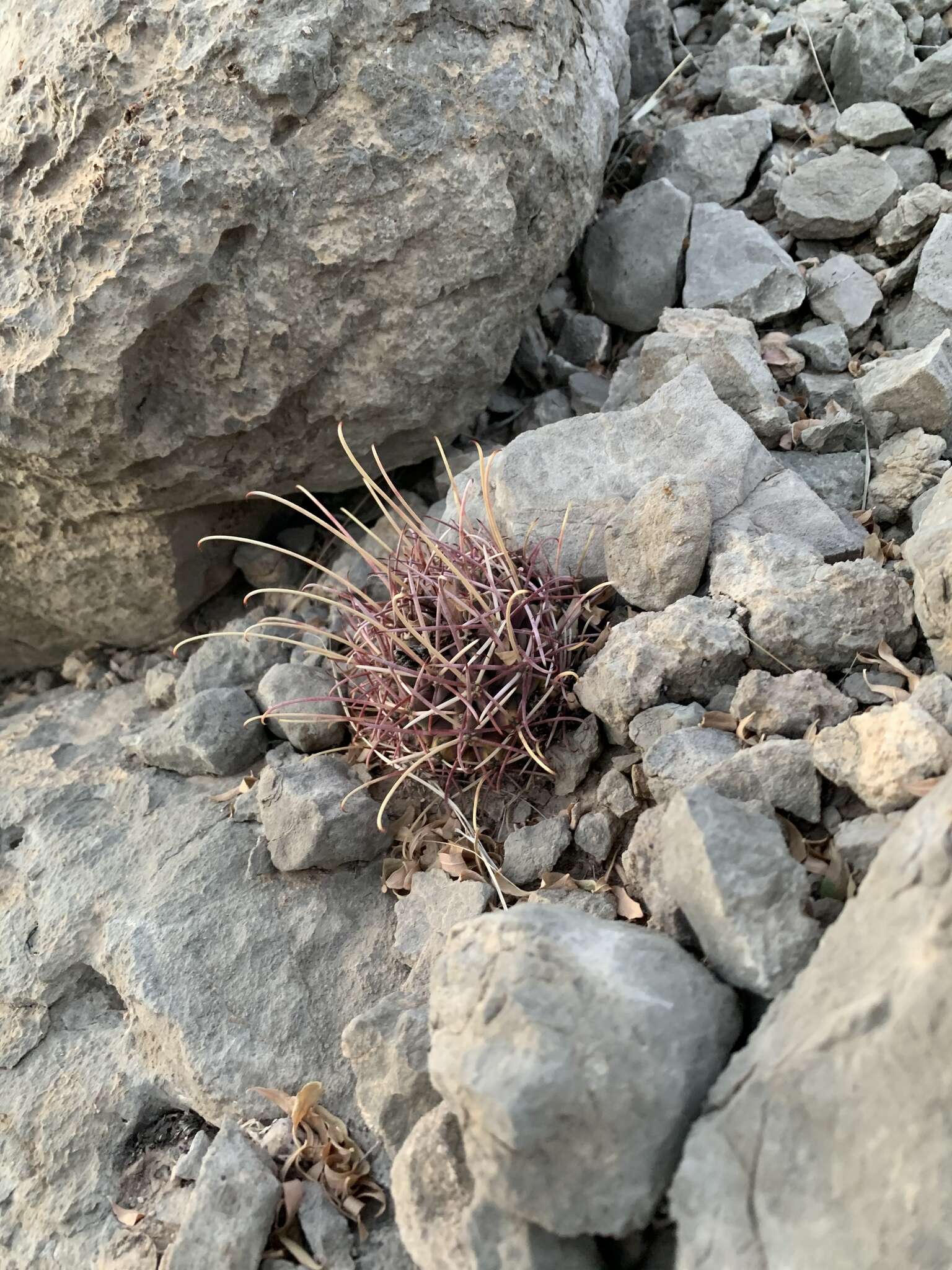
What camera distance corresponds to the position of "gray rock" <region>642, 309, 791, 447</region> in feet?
6.77

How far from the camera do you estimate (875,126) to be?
2.49 meters

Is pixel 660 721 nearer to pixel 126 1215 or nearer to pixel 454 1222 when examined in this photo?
pixel 454 1222

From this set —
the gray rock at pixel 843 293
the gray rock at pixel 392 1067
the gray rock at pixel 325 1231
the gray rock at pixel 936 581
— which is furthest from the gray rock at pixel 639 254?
the gray rock at pixel 325 1231

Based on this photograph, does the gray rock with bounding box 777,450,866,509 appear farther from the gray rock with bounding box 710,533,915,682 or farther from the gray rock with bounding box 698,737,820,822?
the gray rock with bounding box 698,737,820,822

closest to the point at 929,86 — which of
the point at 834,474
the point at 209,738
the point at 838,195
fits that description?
the point at 838,195

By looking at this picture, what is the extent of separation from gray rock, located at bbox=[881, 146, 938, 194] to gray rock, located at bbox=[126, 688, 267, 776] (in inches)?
88.0

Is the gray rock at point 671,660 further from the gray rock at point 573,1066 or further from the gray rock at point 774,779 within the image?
the gray rock at point 573,1066

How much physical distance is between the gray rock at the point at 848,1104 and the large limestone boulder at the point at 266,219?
160cm

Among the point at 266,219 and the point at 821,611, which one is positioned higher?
the point at 266,219

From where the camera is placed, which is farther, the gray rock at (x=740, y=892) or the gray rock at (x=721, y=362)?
the gray rock at (x=721, y=362)

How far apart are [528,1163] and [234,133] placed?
1.93 metres

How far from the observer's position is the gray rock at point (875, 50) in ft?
8.49

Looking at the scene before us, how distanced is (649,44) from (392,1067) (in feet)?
10.3

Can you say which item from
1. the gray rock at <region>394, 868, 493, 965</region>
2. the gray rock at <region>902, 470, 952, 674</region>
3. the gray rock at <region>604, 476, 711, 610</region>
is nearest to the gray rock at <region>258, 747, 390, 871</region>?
the gray rock at <region>394, 868, 493, 965</region>
